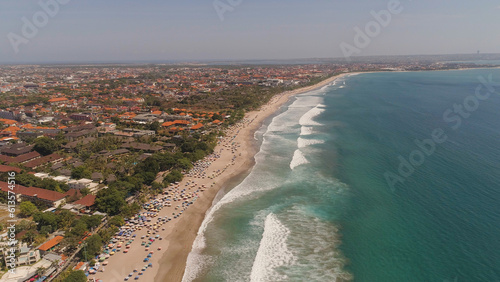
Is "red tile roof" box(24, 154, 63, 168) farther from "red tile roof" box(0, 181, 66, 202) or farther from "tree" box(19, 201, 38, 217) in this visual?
"tree" box(19, 201, 38, 217)

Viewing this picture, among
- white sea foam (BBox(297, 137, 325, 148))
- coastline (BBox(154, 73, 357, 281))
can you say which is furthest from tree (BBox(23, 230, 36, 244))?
white sea foam (BBox(297, 137, 325, 148))

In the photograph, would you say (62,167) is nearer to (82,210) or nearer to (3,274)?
(82,210)

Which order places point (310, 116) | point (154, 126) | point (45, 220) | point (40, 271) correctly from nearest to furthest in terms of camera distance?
point (40, 271), point (45, 220), point (154, 126), point (310, 116)

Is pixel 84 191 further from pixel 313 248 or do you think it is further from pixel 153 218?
pixel 313 248

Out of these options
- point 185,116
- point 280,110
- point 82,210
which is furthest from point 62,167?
point 280,110

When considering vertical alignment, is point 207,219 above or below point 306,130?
Answer: below

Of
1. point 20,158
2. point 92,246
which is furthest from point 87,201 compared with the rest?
point 20,158
